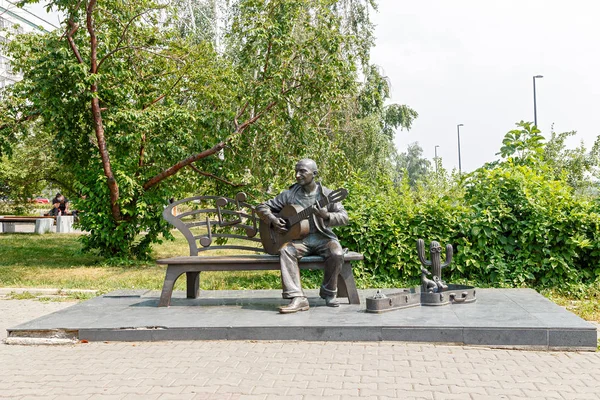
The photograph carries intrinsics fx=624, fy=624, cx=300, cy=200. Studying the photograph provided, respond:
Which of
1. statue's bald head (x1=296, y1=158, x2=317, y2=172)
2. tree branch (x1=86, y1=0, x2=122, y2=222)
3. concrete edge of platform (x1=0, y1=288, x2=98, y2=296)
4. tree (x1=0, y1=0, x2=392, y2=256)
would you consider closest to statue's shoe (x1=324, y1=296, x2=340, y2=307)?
statue's bald head (x1=296, y1=158, x2=317, y2=172)

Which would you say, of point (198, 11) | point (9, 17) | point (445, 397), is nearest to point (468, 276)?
point (445, 397)

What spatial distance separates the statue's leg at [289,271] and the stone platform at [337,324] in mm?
241

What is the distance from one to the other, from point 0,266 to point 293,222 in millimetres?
8126

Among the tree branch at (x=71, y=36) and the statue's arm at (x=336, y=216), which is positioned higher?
the tree branch at (x=71, y=36)

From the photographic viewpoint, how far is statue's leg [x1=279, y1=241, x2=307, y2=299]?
6.50 m

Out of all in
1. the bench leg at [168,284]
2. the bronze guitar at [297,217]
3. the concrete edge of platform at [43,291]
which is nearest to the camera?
the bronze guitar at [297,217]

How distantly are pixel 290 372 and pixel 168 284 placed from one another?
2687 millimetres

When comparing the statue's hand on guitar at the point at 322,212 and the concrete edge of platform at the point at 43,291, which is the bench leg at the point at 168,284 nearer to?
the statue's hand on guitar at the point at 322,212

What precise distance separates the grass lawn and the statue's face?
2.69m

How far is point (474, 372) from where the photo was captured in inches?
183

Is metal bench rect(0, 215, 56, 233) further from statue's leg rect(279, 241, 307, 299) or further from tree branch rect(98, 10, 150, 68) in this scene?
→ statue's leg rect(279, 241, 307, 299)

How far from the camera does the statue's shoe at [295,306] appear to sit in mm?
6341

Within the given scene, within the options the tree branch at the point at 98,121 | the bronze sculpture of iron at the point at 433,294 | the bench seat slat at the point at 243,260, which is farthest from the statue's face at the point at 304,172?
the tree branch at the point at 98,121

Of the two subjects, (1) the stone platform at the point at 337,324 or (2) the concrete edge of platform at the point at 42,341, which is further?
(2) the concrete edge of platform at the point at 42,341
